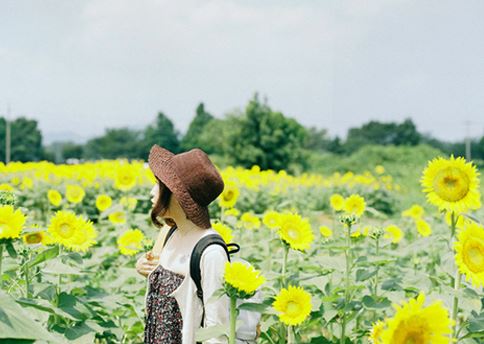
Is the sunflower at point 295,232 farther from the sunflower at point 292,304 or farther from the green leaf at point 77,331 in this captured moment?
the green leaf at point 77,331

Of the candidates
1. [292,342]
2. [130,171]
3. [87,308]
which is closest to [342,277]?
[292,342]

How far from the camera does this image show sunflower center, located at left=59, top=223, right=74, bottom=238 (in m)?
2.22

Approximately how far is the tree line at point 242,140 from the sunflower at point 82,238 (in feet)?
52.3

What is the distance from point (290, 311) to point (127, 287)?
1233mm

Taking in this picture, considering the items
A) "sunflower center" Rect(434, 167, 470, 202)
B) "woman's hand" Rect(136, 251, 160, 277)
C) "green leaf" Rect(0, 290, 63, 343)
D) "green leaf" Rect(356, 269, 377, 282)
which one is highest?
"sunflower center" Rect(434, 167, 470, 202)

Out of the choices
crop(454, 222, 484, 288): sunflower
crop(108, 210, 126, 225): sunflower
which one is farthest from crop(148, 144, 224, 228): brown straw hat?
crop(108, 210, 126, 225): sunflower

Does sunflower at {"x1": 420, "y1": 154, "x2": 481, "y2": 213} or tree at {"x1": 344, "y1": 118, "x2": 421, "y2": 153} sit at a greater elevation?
sunflower at {"x1": 420, "y1": 154, "x2": 481, "y2": 213}

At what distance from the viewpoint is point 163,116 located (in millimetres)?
63594

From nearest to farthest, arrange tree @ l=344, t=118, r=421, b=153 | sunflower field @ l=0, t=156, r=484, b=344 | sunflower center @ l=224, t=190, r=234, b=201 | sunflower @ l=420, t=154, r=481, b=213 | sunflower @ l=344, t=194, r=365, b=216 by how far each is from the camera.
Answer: sunflower field @ l=0, t=156, r=484, b=344
sunflower @ l=420, t=154, r=481, b=213
sunflower @ l=344, t=194, r=365, b=216
sunflower center @ l=224, t=190, r=234, b=201
tree @ l=344, t=118, r=421, b=153

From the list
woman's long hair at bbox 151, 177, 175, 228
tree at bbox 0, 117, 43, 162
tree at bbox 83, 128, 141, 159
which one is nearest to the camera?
woman's long hair at bbox 151, 177, 175, 228

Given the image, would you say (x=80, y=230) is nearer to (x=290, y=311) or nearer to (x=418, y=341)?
(x=290, y=311)

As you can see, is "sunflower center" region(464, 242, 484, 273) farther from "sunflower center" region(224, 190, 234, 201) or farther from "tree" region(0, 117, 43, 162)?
"tree" region(0, 117, 43, 162)

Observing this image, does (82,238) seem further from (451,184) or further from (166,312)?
(451,184)

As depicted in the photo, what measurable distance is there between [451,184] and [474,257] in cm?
43
